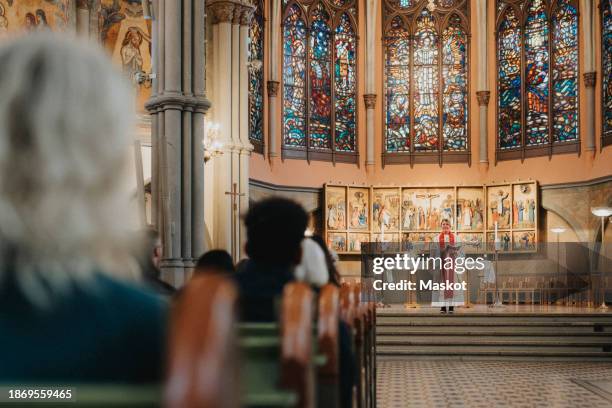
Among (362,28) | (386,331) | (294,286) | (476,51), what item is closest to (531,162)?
(476,51)

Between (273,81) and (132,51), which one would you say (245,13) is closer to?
(132,51)

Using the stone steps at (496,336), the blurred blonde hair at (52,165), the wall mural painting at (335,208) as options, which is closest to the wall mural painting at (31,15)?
the stone steps at (496,336)

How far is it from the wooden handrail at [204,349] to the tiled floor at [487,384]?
8.43 meters

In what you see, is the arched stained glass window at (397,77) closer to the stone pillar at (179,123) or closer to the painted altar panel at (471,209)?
the painted altar panel at (471,209)

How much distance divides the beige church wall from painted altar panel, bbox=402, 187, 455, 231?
65cm

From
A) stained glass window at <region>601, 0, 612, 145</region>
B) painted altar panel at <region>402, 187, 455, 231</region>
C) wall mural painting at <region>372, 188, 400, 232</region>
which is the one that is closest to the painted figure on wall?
wall mural painting at <region>372, 188, 400, 232</region>

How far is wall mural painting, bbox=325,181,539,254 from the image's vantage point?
23219 mm

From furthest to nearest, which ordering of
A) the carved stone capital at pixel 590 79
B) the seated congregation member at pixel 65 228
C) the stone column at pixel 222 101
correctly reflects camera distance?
the carved stone capital at pixel 590 79, the stone column at pixel 222 101, the seated congregation member at pixel 65 228

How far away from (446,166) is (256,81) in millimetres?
6078

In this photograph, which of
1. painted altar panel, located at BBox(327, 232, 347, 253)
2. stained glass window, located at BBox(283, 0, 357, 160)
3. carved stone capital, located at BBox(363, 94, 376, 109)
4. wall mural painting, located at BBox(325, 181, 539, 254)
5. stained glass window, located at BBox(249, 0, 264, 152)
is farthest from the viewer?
carved stone capital, located at BBox(363, 94, 376, 109)

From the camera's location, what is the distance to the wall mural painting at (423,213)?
23219mm

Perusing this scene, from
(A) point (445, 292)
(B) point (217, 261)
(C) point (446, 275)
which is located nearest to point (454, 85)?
(C) point (446, 275)

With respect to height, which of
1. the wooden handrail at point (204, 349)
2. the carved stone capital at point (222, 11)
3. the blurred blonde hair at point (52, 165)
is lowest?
the wooden handrail at point (204, 349)

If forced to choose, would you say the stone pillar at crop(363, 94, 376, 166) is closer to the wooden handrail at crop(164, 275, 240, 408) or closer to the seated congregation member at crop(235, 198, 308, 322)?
the seated congregation member at crop(235, 198, 308, 322)
